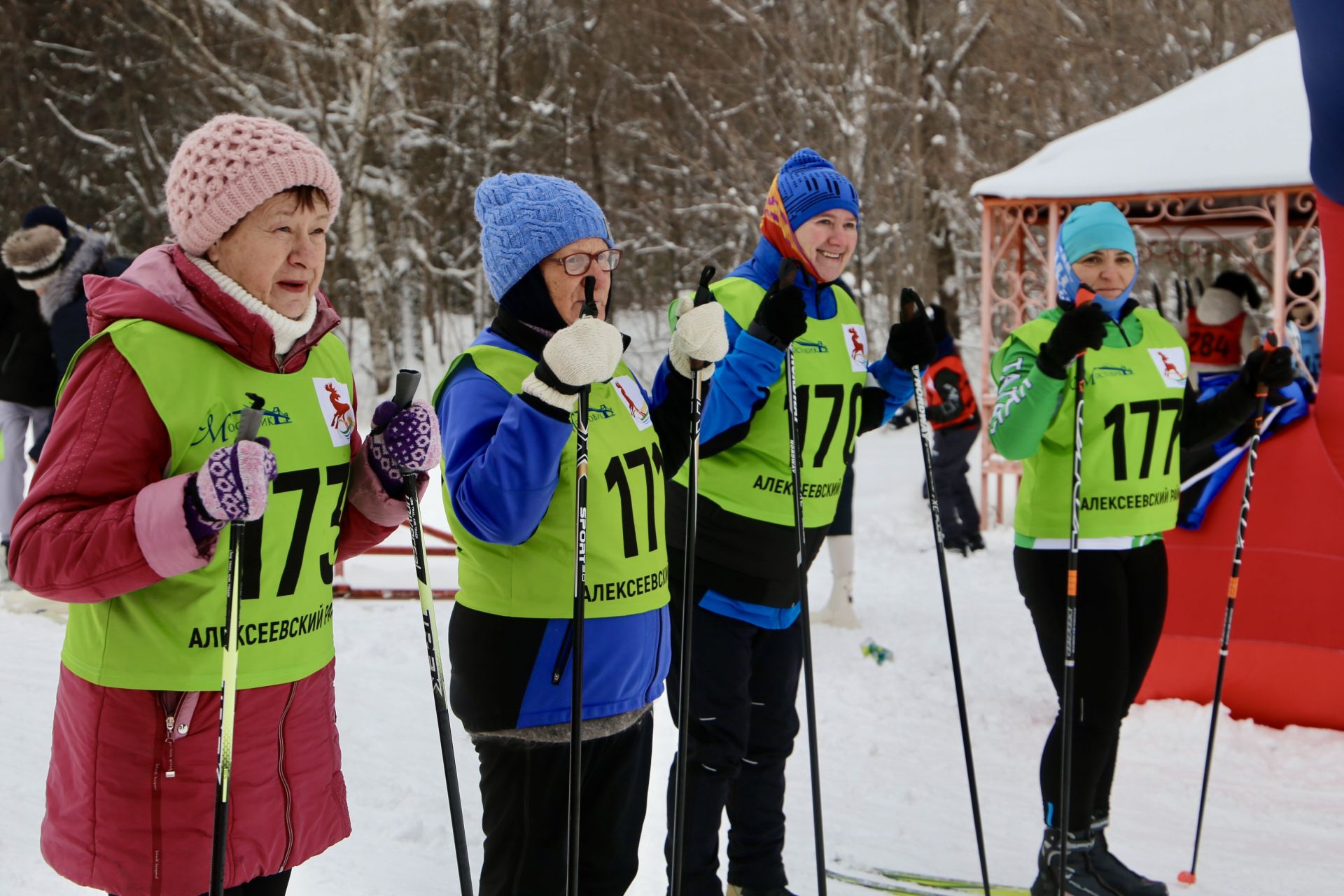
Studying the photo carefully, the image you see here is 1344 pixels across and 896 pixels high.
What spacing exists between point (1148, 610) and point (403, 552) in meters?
5.02

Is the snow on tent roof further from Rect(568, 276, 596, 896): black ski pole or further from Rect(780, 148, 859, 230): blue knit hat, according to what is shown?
Rect(568, 276, 596, 896): black ski pole

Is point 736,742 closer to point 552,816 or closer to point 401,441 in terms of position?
point 552,816

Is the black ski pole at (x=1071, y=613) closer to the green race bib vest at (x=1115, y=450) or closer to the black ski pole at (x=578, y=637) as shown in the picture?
the green race bib vest at (x=1115, y=450)

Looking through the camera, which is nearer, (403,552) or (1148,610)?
(1148,610)

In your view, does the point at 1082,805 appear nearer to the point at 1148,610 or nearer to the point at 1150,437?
the point at 1148,610

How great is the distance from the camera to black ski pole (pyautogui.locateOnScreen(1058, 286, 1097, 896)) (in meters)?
3.35

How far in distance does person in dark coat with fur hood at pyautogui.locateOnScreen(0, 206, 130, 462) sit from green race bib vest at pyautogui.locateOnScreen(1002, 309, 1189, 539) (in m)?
5.03

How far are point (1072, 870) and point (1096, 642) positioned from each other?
2.32 ft

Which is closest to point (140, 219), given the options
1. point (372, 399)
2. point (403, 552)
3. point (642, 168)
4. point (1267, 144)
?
point (372, 399)

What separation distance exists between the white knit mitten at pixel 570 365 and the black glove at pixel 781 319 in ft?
2.93

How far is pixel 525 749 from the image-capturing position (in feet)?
7.74

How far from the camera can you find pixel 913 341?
3396mm

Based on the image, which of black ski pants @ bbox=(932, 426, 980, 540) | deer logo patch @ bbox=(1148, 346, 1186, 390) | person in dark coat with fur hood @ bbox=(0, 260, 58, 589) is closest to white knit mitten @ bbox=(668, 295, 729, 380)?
deer logo patch @ bbox=(1148, 346, 1186, 390)

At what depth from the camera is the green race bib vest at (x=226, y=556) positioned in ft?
6.06
